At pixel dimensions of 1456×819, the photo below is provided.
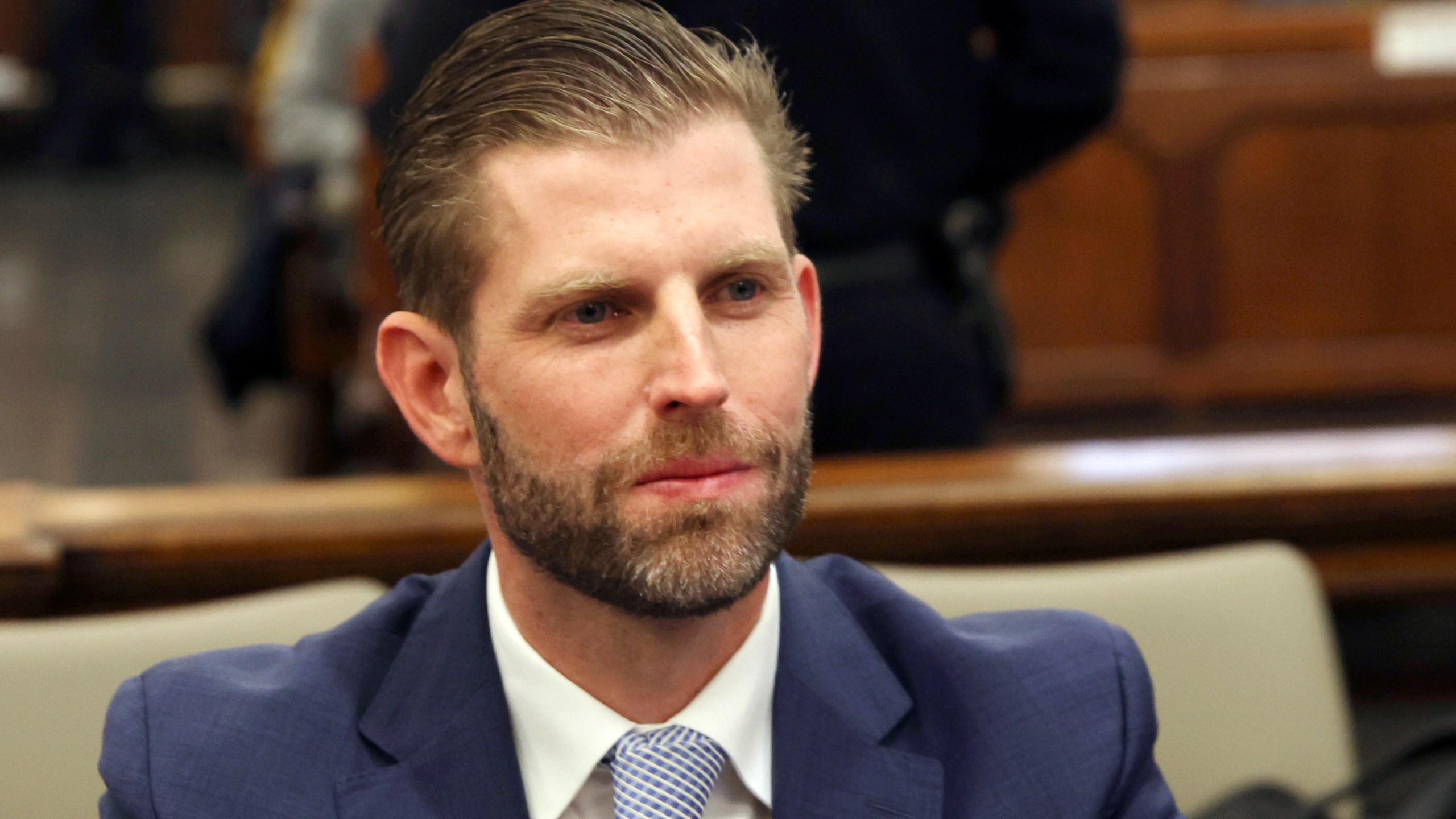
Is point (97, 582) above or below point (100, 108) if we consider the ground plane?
above

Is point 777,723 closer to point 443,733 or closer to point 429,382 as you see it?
point 443,733

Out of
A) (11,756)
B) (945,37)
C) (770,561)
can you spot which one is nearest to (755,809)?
(770,561)

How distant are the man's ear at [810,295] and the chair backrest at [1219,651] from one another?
0.46m

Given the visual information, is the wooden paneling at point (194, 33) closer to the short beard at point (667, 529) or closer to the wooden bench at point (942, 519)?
the wooden bench at point (942, 519)

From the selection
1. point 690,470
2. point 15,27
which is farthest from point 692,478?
point 15,27

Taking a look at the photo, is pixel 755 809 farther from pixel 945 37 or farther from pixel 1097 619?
pixel 945 37

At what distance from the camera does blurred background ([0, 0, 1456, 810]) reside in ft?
6.84

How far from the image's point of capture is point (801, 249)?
8.16 feet

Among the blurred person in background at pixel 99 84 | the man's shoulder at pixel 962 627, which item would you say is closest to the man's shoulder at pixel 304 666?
the man's shoulder at pixel 962 627

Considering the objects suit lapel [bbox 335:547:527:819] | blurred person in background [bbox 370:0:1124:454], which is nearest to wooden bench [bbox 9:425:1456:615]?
blurred person in background [bbox 370:0:1124:454]

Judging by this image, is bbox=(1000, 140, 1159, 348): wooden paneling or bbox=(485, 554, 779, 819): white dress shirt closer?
bbox=(485, 554, 779, 819): white dress shirt

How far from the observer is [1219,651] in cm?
182

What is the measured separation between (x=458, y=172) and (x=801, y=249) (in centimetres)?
128

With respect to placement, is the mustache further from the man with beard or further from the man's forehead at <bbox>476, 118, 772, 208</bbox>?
the man's forehead at <bbox>476, 118, 772, 208</bbox>
